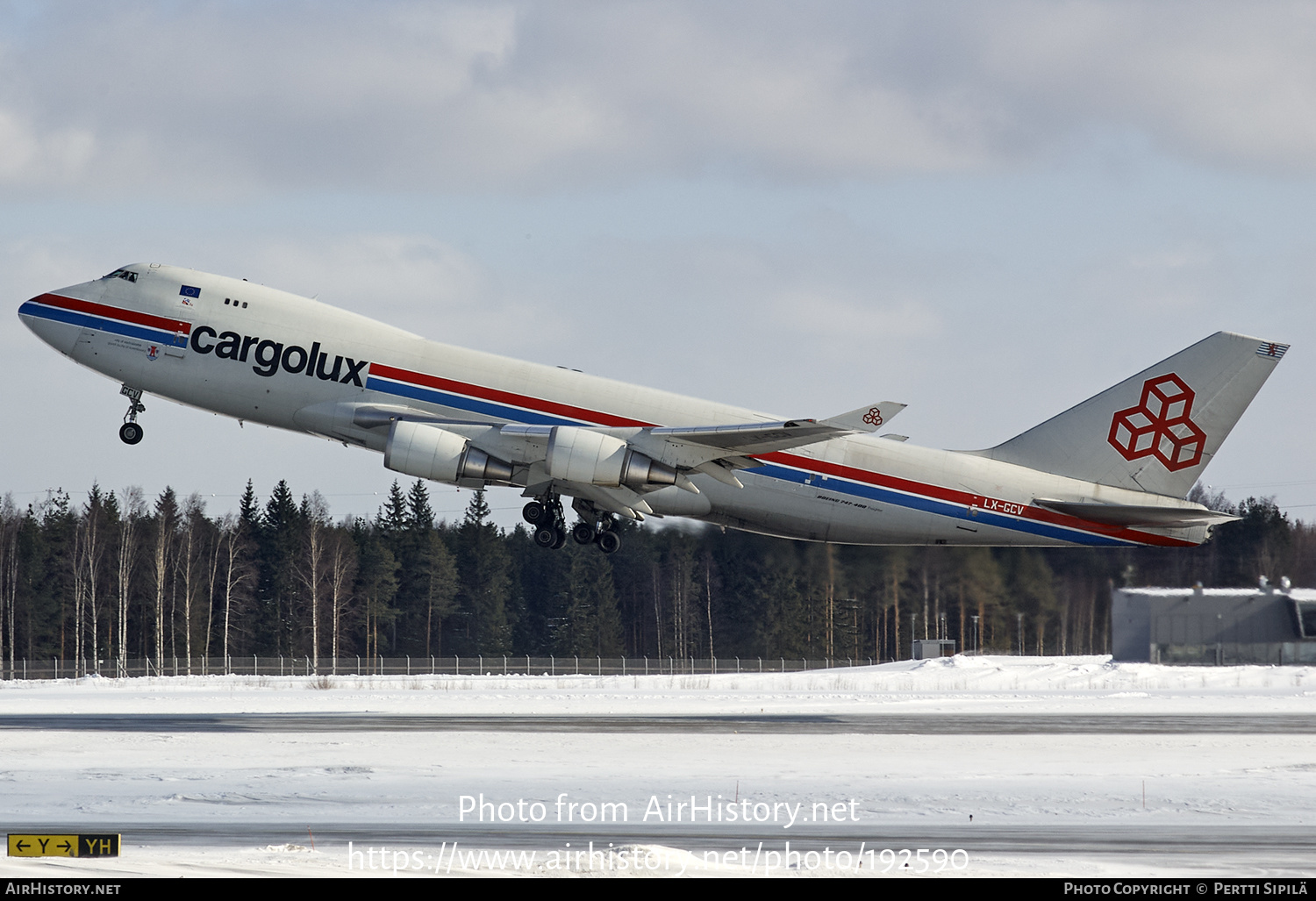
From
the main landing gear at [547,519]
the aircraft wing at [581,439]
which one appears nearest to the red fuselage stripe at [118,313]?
the aircraft wing at [581,439]

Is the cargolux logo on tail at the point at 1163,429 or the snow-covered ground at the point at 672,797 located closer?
the snow-covered ground at the point at 672,797

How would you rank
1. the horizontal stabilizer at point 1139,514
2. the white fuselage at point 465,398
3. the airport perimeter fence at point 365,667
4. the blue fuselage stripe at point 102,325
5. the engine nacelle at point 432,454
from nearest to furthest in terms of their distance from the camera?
the engine nacelle at point 432,454 < the white fuselage at point 465,398 < the blue fuselage stripe at point 102,325 < the horizontal stabilizer at point 1139,514 < the airport perimeter fence at point 365,667

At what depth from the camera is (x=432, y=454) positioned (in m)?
37.0

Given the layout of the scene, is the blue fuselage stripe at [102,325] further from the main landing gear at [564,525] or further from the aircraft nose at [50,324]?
the main landing gear at [564,525]

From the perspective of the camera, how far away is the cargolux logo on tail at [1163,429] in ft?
136

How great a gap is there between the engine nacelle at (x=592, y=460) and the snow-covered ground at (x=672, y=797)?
23.6 feet

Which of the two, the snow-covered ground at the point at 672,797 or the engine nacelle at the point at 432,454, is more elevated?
the engine nacelle at the point at 432,454

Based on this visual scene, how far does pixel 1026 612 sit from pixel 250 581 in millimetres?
62917

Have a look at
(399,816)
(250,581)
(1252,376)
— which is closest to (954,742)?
(1252,376)

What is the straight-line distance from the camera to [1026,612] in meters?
48.0

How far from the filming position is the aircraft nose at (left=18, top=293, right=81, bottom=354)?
39.6 metres

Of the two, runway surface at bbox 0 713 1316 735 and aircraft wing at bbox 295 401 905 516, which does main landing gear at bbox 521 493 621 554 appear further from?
runway surface at bbox 0 713 1316 735

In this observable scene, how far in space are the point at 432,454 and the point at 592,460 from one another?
14.4 ft

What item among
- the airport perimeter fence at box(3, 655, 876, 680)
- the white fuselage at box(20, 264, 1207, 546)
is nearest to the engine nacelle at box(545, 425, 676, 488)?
the white fuselage at box(20, 264, 1207, 546)
